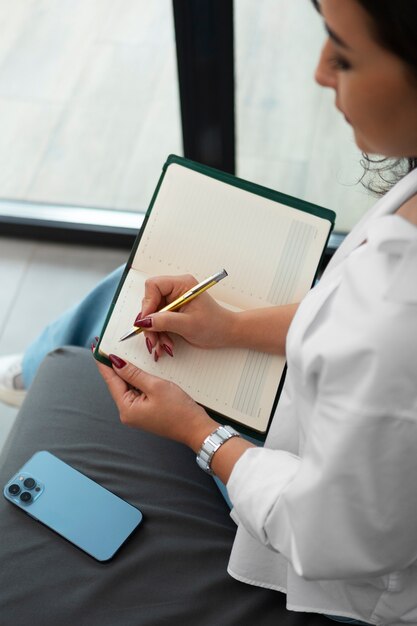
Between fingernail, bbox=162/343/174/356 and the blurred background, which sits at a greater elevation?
the blurred background

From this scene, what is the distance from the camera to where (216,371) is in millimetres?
Answer: 960

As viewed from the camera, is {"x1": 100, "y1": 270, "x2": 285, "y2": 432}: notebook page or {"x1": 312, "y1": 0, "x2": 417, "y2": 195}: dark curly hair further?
{"x1": 100, "y1": 270, "x2": 285, "y2": 432}: notebook page

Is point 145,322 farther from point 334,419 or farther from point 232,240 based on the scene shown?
point 334,419

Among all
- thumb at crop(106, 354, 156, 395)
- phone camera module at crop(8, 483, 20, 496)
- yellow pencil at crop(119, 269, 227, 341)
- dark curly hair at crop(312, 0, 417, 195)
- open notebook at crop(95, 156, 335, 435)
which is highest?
dark curly hair at crop(312, 0, 417, 195)

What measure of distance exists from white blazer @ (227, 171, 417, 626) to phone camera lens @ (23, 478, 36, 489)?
33 cm

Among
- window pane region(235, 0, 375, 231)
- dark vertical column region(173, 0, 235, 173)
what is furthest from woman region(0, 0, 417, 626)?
window pane region(235, 0, 375, 231)

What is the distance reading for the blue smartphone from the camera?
96 cm

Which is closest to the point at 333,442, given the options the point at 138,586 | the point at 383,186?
the point at 138,586

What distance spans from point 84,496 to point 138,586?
0.49 ft

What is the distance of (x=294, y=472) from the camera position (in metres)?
0.77

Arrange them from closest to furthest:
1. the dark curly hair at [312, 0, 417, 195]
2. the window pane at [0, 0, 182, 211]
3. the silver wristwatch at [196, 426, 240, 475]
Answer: the dark curly hair at [312, 0, 417, 195]
the silver wristwatch at [196, 426, 240, 475]
the window pane at [0, 0, 182, 211]

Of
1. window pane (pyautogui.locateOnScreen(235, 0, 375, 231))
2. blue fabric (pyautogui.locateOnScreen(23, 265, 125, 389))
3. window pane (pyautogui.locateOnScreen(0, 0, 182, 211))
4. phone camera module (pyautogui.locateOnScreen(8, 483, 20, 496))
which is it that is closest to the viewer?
phone camera module (pyautogui.locateOnScreen(8, 483, 20, 496))

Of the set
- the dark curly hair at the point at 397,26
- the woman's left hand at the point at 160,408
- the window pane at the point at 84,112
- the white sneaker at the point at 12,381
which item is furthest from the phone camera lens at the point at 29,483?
the window pane at the point at 84,112

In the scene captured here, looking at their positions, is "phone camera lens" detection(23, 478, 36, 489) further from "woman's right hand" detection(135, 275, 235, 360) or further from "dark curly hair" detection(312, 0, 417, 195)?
"dark curly hair" detection(312, 0, 417, 195)
